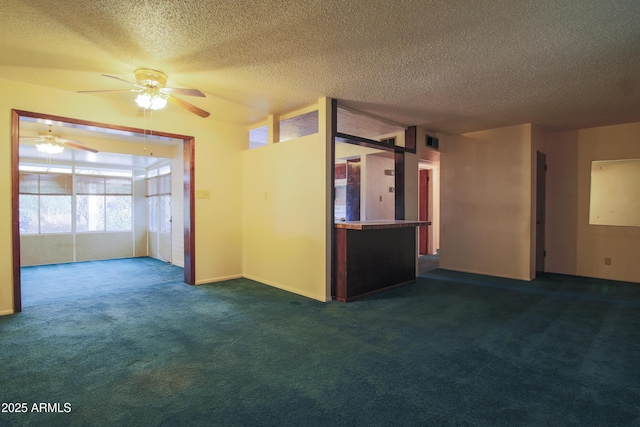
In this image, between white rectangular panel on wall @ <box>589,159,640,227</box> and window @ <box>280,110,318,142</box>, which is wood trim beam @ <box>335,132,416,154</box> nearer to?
window @ <box>280,110,318,142</box>

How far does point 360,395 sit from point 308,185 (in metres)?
2.75

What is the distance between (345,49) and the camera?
278cm

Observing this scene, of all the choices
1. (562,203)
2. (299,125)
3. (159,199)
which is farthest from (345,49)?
(159,199)

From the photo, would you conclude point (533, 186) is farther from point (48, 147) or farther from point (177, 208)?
point (48, 147)

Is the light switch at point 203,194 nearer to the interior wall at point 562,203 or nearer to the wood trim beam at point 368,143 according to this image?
the wood trim beam at point 368,143

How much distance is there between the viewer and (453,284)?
4957 mm

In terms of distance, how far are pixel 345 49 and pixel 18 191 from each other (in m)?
3.82

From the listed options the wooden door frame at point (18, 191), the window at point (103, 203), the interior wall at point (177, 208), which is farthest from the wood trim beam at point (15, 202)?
the window at point (103, 203)

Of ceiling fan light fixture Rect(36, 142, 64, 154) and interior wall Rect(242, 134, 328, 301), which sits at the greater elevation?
ceiling fan light fixture Rect(36, 142, 64, 154)

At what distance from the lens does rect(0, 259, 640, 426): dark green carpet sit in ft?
6.07

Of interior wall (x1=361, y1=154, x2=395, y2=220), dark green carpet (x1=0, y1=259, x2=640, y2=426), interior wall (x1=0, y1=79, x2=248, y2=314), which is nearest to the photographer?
dark green carpet (x1=0, y1=259, x2=640, y2=426)

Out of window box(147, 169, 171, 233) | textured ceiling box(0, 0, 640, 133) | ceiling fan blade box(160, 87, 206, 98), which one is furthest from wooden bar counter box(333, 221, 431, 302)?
window box(147, 169, 171, 233)

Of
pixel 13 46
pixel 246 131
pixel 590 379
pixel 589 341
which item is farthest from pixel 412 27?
pixel 246 131

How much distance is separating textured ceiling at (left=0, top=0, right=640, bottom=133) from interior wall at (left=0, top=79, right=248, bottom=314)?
277 mm
